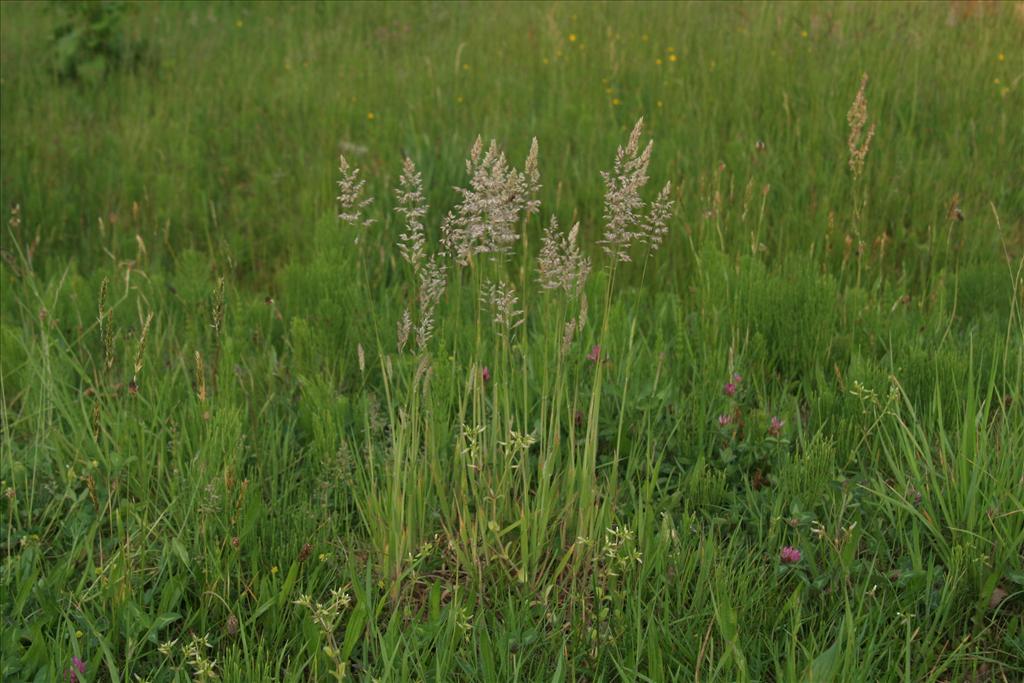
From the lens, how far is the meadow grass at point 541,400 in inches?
77.1

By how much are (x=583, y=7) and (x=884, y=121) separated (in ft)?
9.44

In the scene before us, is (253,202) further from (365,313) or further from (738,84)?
(738,84)

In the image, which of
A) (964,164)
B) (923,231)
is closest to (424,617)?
(923,231)

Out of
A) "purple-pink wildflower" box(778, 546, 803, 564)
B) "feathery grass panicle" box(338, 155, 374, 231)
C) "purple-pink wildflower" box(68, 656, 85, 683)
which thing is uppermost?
"feathery grass panicle" box(338, 155, 374, 231)

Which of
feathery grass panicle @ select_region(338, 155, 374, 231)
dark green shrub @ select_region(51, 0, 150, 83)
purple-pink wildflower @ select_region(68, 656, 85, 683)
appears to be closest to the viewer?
purple-pink wildflower @ select_region(68, 656, 85, 683)

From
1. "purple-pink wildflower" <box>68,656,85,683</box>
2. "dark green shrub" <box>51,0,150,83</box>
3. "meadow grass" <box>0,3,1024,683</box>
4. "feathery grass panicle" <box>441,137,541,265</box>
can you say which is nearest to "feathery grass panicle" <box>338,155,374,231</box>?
"meadow grass" <box>0,3,1024,683</box>

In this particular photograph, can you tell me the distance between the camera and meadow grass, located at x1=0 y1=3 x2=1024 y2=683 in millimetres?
1958

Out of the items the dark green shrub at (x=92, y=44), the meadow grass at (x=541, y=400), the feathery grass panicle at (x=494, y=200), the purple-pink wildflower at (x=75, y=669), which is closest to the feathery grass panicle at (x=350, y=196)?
the meadow grass at (x=541, y=400)

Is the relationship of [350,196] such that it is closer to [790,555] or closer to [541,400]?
[541,400]

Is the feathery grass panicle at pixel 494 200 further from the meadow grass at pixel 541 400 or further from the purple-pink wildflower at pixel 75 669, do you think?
the purple-pink wildflower at pixel 75 669

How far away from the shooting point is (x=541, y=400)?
2.16 metres

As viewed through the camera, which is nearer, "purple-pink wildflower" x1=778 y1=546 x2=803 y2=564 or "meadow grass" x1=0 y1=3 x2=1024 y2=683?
"meadow grass" x1=0 y1=3 x2=1024 y2=683

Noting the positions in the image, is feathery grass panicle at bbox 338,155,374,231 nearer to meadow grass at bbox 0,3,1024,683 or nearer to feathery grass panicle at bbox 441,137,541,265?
meadow grass at bbox 0,3,1024,683

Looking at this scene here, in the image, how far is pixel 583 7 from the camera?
6.79 m
